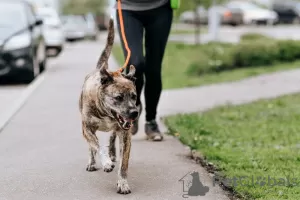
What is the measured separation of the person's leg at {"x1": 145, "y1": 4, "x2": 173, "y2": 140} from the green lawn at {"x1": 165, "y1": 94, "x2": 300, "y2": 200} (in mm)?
412

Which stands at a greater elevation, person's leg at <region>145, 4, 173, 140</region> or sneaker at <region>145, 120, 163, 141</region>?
person's leg at <region>145, 4, 173, 140</region>

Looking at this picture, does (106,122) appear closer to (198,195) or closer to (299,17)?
(198,195)

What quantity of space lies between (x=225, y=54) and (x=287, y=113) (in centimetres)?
659

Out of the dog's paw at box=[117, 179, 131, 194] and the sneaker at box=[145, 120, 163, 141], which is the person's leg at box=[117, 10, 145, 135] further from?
the dog's paw at box=[117, 179, 131, 194]

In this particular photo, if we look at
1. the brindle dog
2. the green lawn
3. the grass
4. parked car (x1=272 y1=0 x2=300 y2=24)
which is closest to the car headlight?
the grass

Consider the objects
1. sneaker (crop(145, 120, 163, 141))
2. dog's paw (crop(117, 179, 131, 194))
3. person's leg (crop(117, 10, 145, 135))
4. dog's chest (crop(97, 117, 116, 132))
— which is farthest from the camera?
sneaker (crop(145, 120, 163, 141))

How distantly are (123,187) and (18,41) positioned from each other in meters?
9.11

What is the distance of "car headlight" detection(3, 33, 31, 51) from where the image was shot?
1338 centimetres

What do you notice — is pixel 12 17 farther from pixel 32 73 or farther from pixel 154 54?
pixel 154 54

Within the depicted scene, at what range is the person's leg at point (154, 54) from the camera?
6.75 m

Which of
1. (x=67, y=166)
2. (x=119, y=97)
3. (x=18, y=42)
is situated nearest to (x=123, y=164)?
(x=119, y=97)

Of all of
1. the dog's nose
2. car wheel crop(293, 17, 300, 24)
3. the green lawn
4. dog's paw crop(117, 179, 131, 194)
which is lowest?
car wheel crop(293, 17, 300, 24)

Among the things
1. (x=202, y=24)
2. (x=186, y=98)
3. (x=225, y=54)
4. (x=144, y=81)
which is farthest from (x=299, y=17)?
(x=144, y=81)

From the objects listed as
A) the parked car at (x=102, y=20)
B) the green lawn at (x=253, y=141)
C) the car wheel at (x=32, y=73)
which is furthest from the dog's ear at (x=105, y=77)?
the parked car at (x=102, y=20)
